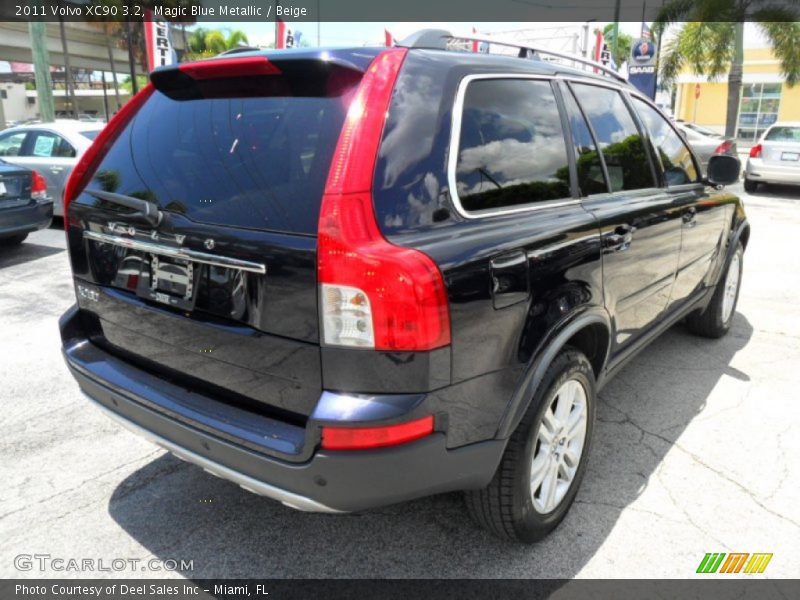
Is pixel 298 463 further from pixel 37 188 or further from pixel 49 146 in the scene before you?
pixel 49 146

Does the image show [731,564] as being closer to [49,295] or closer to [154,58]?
[49,295]

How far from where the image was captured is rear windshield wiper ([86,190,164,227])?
220cm

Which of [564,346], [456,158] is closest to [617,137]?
[564,346]

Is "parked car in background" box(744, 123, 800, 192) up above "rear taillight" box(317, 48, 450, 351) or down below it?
below

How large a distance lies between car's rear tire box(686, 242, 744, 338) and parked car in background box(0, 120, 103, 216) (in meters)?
7.91

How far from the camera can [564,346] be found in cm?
249

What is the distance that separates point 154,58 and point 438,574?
12802 millimetres

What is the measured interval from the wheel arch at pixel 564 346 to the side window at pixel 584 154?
1.85 feet

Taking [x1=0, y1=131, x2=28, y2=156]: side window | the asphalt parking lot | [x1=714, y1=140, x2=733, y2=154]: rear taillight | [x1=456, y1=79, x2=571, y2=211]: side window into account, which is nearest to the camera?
[x1=456, y1=79, x2=571, y2=211]: side window

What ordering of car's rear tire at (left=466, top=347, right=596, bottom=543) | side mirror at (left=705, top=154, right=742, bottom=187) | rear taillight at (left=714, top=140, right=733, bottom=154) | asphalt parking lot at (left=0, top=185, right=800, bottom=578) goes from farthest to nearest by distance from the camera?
rear taillight at (left=714, top=140, right=733, bottom=154) → side mirror at (left=705, top=154, right=742, bottom=187) → asphalt parking lot at (left=0, top=185, right=800, bottom=578) → car's rear tire at (left=466, top=347, right=596, bottom=543)

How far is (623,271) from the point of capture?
288 cm

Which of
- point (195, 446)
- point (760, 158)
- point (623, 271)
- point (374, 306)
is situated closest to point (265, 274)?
point (374, 306)

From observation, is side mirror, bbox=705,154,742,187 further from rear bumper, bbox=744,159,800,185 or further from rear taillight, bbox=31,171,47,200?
rear bumper, bbox=744,159,800,185

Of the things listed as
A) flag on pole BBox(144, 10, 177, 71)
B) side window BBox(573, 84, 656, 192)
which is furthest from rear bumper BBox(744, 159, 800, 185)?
flag on pole BBox(144, 10, 177, 71)
